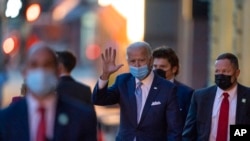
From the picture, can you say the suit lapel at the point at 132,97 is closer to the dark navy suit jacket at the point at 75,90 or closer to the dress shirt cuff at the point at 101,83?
the dress shirt cuff at the point at 101,83

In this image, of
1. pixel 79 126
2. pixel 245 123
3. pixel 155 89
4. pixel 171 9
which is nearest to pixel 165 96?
pixel 155 89

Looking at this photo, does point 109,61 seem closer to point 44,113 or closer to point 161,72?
point 161,72

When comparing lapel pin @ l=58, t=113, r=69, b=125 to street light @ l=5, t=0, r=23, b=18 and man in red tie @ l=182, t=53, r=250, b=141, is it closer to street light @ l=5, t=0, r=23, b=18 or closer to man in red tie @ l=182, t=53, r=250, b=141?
man in red tie @ l=182, t=53, r=250, b=141

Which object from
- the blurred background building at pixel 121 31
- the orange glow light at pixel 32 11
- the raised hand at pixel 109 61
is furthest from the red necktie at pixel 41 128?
the orange glow light at pixel 32 11

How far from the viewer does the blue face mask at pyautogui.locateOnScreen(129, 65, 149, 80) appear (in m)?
8.99

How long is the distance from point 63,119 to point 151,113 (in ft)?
9.54

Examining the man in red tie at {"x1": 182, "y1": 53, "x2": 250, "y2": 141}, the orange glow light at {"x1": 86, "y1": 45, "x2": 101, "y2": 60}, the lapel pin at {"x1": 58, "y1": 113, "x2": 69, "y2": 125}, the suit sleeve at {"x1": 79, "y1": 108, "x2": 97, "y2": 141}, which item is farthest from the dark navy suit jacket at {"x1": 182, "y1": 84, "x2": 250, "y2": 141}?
the orange glow light at {"x1": 86, "y1": 45, "x2": 101, "y2": 60}

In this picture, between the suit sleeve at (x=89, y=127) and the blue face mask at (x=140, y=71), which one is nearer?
the suit sleeve at (x=89, y=127)

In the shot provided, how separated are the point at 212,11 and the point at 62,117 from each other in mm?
16187

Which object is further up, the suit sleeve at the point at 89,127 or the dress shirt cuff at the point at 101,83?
the suit sleeve at the point at 89,127

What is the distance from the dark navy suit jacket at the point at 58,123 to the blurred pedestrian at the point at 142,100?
2.67 m

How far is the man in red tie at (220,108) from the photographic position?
8.91m

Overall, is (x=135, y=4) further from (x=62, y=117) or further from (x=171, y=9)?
(x=62, y=117)

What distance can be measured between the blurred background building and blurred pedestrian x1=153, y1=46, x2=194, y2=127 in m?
1.06
